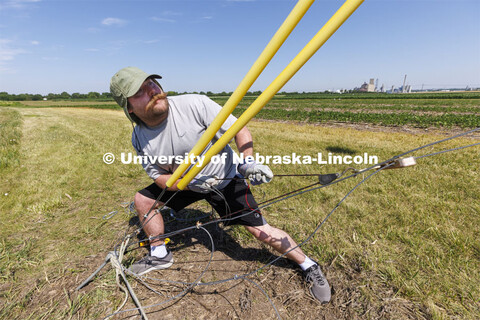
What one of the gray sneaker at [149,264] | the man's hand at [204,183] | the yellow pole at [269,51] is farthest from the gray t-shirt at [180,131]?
the gray sneaker at [149,264]

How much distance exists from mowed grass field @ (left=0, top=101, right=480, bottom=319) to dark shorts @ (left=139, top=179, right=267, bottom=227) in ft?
2.11

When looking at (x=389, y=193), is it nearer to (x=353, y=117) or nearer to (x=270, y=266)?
(x=270, y=266)

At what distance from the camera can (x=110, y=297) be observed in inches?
82.7

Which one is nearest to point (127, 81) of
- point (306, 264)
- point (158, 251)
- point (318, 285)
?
point (158, 251)

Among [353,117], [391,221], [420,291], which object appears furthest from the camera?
[353,117]

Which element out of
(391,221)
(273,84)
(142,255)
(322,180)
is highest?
(273,84)

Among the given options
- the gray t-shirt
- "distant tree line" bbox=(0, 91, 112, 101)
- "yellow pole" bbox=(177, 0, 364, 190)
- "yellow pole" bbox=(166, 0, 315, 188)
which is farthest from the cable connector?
"distant tree line" bbox=(0, 91, 112, 101)

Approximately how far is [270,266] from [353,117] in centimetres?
1850

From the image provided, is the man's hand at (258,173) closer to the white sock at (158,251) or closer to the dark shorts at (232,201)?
the dark shorts at (232,201)

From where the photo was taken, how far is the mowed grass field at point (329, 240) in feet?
6.45

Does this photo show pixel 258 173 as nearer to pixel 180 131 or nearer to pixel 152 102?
pixel 180 131

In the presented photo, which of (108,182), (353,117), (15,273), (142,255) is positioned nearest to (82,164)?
(108,182)

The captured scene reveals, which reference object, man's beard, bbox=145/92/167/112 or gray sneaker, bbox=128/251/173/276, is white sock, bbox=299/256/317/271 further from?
man's beard, bbox=145/92/167/112

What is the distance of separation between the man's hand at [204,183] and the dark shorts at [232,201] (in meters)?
0.15
